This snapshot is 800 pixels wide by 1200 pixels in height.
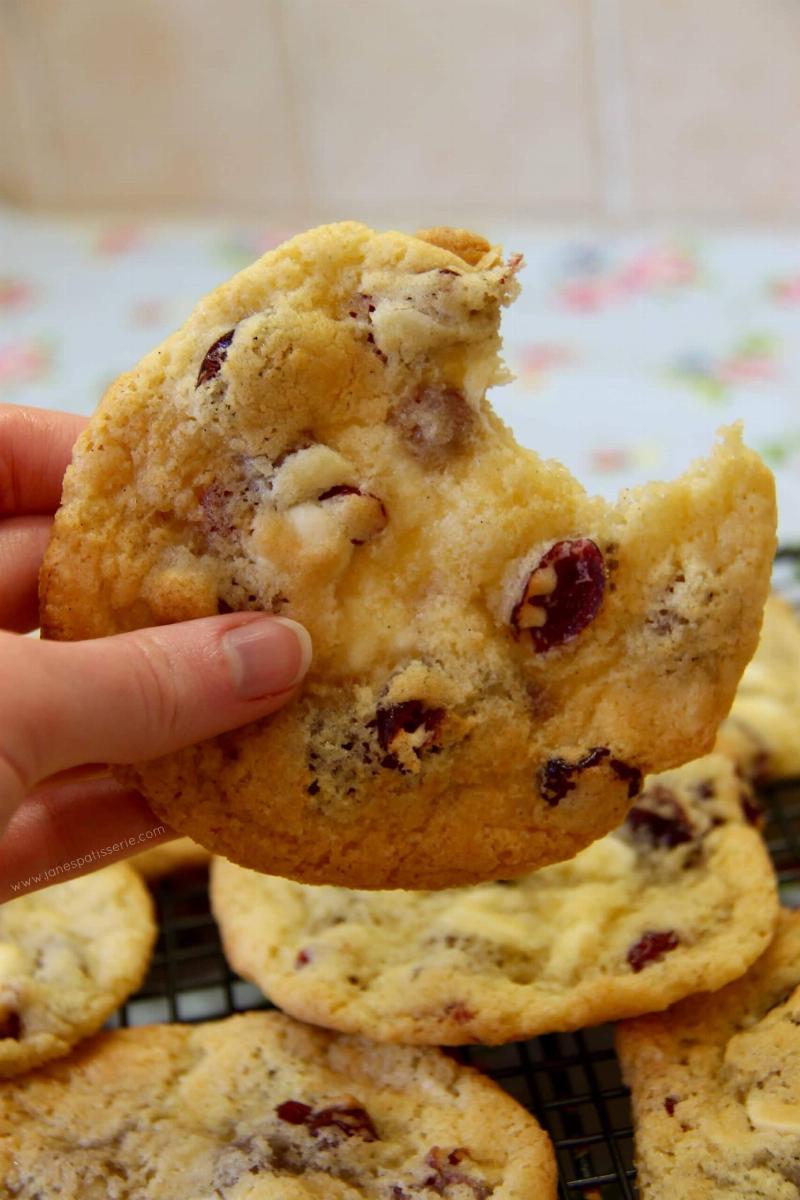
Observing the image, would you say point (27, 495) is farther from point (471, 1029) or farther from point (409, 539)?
point (471, 1029)

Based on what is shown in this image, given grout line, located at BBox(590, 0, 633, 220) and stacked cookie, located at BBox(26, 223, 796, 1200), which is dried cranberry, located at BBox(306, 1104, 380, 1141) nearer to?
stacked cookie, located at BBox(26, 223, 796, 1200)

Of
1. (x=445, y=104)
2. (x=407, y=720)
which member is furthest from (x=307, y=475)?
(x=445, y=104)

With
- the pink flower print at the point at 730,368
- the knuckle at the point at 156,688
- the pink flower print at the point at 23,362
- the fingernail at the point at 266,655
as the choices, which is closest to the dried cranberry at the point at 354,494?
the fingernail at the point at 266,655

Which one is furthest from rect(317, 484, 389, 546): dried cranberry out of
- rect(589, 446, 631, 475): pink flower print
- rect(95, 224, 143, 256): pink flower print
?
rect(95, 224, 143, 256): pink flower print

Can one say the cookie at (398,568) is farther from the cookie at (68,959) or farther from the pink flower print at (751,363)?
the pink flower print at (751,363)

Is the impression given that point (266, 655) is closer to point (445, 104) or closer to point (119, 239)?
point (445, 104)

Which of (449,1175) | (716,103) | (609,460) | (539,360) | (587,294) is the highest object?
(716,103)
